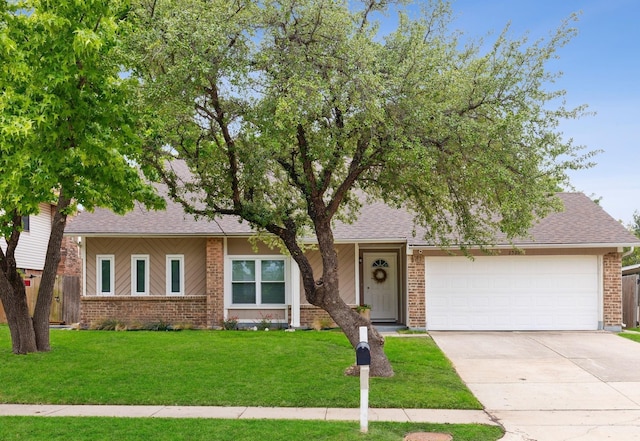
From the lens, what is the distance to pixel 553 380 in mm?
11172

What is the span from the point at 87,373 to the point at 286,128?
19.9 ft

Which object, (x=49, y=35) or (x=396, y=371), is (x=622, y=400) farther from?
(x=49, y=35)

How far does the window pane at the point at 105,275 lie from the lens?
18891 millimetres

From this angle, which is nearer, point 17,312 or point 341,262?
point 17,312

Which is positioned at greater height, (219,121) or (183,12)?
(183,12)

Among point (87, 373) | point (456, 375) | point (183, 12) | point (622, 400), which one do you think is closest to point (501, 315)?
point (456, 375)

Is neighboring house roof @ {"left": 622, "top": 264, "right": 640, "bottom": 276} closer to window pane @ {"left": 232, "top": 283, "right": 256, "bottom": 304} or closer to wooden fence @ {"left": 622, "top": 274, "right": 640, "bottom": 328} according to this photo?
wooden fence @ {"left": 622, "top": 274, "right": 640, "bottom": 328}

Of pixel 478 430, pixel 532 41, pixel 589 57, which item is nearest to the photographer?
pixel 478 430

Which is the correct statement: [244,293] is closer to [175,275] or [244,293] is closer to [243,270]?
[243,270]

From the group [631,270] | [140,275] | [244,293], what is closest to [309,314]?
[244,293]

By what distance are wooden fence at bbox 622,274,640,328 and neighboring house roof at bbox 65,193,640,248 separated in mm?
3246

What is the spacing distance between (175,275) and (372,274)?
6179mm

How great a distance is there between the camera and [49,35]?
8.82 m

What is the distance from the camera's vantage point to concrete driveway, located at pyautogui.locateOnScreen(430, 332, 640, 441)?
26.6 ft
